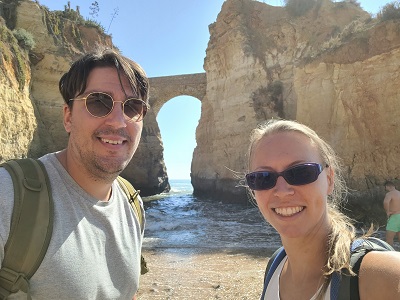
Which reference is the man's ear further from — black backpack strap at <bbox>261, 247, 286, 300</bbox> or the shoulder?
the shoulder

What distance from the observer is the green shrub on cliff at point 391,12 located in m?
9.74

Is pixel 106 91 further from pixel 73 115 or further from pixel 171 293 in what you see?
pixel 171 293

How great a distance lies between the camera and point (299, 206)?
1.37 meters

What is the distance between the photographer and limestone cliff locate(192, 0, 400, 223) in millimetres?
9070

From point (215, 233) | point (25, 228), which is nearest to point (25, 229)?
point (25, 228)

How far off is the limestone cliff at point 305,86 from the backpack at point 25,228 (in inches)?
363

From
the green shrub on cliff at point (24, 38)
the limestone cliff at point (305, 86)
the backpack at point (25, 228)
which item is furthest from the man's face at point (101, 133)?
the green shrub on cliff at point (24, 38)

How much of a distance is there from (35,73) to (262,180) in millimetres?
16978

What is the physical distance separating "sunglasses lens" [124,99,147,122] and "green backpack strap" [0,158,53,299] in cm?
55

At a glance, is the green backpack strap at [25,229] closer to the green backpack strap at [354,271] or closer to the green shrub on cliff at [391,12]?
the green backpack strap at [354,271]

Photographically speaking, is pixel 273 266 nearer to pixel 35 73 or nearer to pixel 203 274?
pixel 203 274

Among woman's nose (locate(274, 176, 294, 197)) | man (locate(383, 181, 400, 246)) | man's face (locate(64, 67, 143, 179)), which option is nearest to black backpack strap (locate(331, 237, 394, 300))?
woman's nose (locate(274, 176, 294, 197))

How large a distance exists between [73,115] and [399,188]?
29.1ft

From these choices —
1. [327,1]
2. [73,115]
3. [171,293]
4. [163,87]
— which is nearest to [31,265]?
[73,115]
